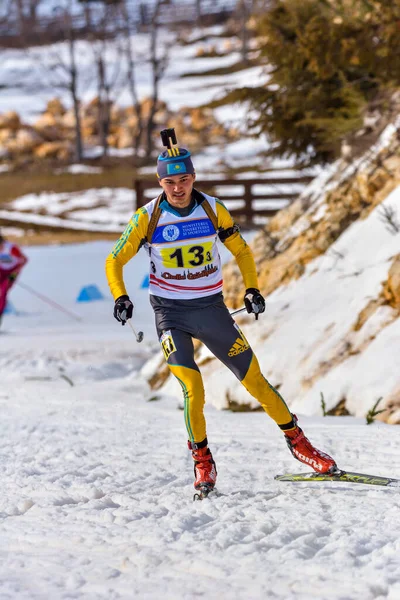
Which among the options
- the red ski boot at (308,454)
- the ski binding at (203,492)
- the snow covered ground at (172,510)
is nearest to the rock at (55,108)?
the snow covered ground at (172,510)

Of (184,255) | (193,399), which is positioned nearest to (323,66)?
(184,255)

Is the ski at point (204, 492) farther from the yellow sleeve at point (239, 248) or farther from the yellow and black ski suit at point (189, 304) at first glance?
the yellow sleeve at point (239, 248)

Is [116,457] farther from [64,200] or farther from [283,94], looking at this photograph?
[64,200]

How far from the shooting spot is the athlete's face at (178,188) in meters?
4.78

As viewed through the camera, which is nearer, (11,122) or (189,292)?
(189,292)

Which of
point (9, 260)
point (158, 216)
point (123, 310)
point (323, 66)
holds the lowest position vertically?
point (123, 310)

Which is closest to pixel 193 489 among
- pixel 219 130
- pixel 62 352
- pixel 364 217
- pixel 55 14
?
pixel 364 217

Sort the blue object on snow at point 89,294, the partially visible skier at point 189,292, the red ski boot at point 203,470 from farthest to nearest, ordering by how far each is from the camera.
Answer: the blue object on snow at point 89,294, the partially visible skier at point 189,292, the red ski boot at point 203,470

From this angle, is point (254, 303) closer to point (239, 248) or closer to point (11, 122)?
point (239, 248)

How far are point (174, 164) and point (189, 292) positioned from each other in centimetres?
82

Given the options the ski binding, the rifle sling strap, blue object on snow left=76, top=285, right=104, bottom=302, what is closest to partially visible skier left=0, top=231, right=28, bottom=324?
blue object on snow left=76, top=285, right=104, bottom=302

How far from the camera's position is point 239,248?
5160 millimetres

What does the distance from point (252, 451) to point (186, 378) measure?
48.0 inches

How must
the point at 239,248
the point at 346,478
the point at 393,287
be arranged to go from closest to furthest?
the point at 346,478 → the point at 239,248 → the point at 393,287
